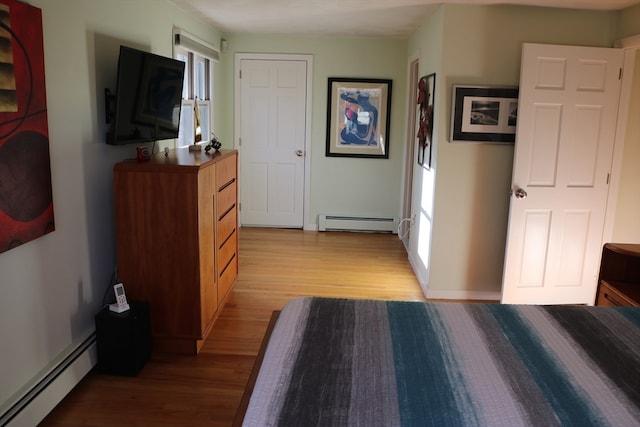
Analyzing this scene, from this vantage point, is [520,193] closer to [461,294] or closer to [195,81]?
[461,294]

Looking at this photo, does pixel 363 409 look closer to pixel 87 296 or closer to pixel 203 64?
pixel 87 296

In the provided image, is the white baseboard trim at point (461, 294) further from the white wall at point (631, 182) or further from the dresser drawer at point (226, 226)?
the dresser drawer at point (226, 226)

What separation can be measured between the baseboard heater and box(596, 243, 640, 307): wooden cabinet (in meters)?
3.10

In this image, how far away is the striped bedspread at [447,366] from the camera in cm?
131

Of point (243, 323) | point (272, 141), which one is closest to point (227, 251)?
point (243, 323)

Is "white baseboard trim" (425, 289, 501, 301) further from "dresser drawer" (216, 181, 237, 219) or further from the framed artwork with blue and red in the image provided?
the framed artwork with blue and red

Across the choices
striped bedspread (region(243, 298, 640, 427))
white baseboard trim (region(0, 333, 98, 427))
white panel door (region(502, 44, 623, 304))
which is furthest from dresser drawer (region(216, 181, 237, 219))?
white panel door (region(502, 44, 623, 304))

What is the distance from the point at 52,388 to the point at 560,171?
11.1ft

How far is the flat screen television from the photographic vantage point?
9.36 ft

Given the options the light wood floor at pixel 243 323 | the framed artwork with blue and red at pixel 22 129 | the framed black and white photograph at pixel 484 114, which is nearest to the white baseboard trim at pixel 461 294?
the light wood floor at pixel 243 323

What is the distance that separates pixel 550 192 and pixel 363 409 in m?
2.90

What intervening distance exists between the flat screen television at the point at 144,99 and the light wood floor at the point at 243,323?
4.26 feet

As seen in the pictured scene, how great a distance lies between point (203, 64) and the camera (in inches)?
201

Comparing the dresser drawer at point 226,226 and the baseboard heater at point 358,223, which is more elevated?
the dresser drawer at point 226,226
